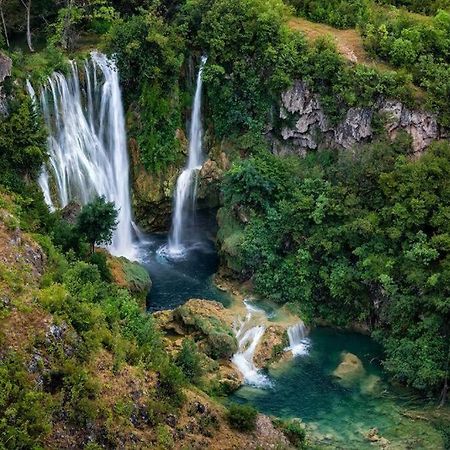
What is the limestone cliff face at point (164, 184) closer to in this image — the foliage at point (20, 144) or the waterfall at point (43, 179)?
the waterfall at point (43, 179)

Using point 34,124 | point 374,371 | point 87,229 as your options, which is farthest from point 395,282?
point 34,124

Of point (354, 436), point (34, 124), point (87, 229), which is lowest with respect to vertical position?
point (354, 436)

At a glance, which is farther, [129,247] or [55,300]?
[129,247]

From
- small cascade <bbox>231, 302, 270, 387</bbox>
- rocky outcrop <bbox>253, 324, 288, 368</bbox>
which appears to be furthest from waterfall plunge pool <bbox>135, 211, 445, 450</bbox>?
rocky outcrop <bbox>253, 324, 288, 368</bbox>

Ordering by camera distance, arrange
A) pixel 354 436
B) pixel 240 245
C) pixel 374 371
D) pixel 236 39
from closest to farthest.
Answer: pixel 354 436 → pixel 374 371 → pixel 240 245 → pixel 236 39

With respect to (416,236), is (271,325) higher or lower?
lower

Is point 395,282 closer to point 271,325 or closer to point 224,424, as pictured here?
point 271,325
